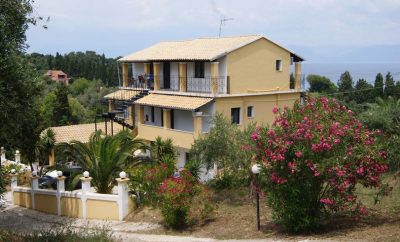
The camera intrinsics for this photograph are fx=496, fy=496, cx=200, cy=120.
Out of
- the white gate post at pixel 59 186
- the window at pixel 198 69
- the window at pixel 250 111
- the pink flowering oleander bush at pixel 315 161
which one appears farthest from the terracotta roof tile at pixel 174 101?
the pink flowering oleander bush at pixel 315 161

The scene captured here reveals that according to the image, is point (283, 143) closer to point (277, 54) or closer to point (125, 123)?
point (277, 54)

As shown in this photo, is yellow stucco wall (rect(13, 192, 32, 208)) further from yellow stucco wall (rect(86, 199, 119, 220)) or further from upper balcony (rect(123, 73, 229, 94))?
upper balcony (rect(123, 73, 229, 94))

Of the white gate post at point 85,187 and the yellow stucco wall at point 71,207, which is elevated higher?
the white gate post at point 85,187

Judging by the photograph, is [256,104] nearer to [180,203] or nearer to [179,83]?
[179,83]

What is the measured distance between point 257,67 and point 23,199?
16436 millimetres

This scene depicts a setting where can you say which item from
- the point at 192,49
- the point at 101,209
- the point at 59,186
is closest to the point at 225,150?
the point at 101,209

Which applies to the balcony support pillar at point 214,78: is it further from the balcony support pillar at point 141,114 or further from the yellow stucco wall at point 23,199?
the yellow stucco wall at point 23,199

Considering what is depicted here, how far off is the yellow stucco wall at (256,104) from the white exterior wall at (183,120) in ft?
8.40

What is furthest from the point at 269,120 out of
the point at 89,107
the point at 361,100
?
the point at 89,107

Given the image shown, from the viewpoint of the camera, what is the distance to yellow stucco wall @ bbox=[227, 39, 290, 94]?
30984 millimetres

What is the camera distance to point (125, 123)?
117 feet

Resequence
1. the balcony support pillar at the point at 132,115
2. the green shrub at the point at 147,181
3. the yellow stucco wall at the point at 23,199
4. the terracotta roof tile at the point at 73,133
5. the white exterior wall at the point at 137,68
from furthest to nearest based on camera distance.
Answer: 1. the white exterior wall at the point at 137,68
2. the balcony support pillar at the point at 132,115
3. the terracotta roof tile at the point at 73,133
4. the yellow stucco wall at the point at 23,199
5. the green shrub at the point at 147,181

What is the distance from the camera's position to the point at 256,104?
32.4 metres

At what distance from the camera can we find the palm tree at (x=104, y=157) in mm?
21172
